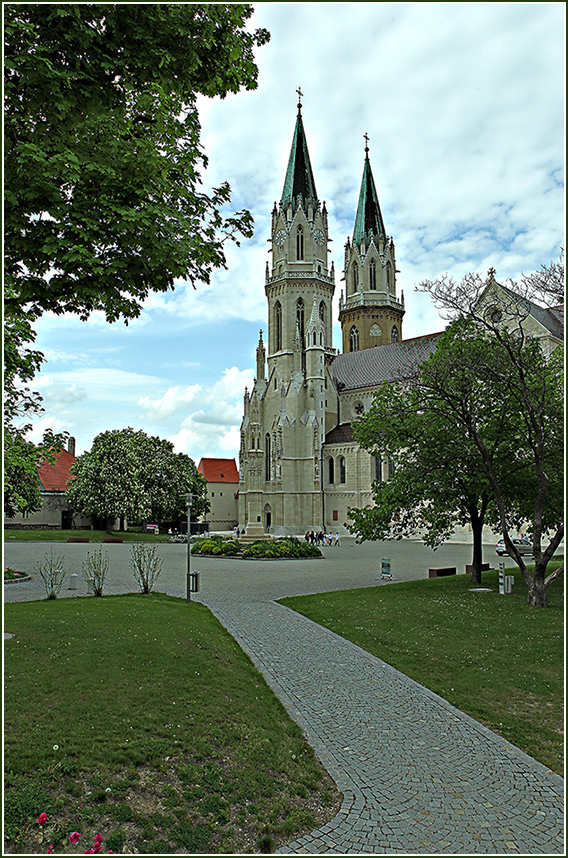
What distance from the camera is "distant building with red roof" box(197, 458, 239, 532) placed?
319ft

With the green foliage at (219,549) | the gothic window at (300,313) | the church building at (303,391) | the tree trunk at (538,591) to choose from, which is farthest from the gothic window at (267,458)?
the tree trunk at (538,591)

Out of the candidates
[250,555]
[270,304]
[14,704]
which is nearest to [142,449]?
[270,304]

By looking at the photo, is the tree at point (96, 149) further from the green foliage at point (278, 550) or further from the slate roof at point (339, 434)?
the slate roof at point (339, 434)

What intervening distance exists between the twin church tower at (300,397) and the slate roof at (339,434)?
0.49ft

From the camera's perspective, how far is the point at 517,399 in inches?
602

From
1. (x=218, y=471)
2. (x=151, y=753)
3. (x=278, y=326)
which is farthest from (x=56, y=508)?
(x=151, y=753)

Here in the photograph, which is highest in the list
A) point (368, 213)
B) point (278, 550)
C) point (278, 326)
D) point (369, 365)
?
point (368, 213)

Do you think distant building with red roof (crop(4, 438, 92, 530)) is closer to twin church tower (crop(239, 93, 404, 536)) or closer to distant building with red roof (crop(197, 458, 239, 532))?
twin church tower (crop(239, 93, 404, 536))

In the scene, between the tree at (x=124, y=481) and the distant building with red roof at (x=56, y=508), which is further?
the distant building with red roof at (x=56, y=508)

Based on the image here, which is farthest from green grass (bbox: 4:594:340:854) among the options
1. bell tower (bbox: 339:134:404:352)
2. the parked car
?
bell tower (bbox: 339:134:404:352)

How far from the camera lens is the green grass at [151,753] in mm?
4668

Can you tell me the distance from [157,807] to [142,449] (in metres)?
52.5

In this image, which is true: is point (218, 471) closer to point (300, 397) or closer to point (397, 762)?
point (300, 397)

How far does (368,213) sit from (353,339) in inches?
667
